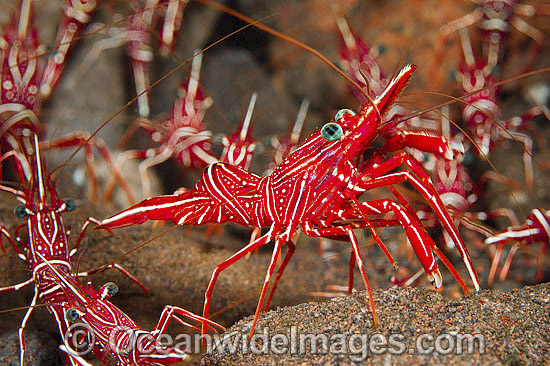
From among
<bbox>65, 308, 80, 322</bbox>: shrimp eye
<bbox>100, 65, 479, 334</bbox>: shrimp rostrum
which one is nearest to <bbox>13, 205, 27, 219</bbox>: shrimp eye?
<bbox>65, 308, 80, 322</bbox>: shrimp eye

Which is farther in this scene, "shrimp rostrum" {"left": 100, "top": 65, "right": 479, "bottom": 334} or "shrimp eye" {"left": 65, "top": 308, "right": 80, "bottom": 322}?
"shrimp eye" {"left": 65, "top": 308, "right": 80, "bottom": 322}

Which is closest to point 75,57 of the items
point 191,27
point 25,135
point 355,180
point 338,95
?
point 191,27

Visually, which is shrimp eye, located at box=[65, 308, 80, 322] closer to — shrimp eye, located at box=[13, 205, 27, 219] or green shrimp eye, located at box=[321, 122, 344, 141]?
shrimp eye, located at box=[13, 205, 27, 219]

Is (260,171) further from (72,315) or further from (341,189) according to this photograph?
(72,315)

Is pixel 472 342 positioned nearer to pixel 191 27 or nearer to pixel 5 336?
pixel 5 336

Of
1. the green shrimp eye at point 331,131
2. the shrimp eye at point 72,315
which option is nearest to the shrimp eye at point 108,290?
the shrimp eye at point 72,315

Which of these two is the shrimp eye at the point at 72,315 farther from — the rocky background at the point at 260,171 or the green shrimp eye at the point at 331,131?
the green shrimp eye at the point at 331,131

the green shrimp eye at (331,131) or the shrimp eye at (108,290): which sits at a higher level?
the green shrimp eye at (331,131)

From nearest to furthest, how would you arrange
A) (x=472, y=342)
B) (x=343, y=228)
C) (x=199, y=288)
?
(x=472, y=342)
(x=343, y=228)
(x=199, y=288)

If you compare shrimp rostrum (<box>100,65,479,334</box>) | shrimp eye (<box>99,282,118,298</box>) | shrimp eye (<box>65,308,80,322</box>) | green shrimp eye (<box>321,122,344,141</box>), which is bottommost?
shrimp eye (<box>65,308,80,322</box>)
